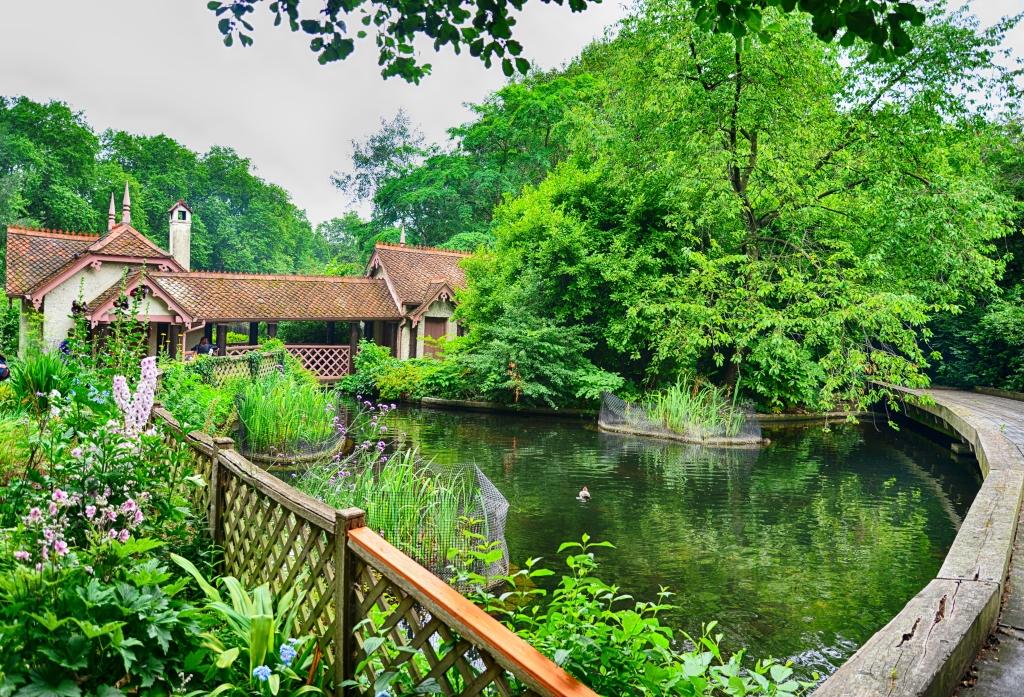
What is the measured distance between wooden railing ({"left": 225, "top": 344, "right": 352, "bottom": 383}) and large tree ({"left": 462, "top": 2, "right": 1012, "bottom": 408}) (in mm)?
8821

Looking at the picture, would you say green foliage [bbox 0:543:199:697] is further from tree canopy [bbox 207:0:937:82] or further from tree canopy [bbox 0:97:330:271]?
tree canopy [bbox 0:97:330:271]

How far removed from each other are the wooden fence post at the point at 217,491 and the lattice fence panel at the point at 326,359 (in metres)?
21.3

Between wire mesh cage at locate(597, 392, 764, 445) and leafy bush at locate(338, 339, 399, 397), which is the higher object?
leafy bush at locate(338, 339, 399, 397)

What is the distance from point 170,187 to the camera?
5012 cm

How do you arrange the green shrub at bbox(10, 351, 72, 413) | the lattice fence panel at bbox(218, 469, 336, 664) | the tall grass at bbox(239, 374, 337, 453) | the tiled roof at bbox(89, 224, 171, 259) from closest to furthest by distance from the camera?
the lattice fence panel at bbox(218, 469, 336, 664)
the green shrub at bbox(10, 351, 72, 413)
the tall grass at bbox(239, 374, 337, 453)
the tiled roof at bbox(89, 224, 171, 259)

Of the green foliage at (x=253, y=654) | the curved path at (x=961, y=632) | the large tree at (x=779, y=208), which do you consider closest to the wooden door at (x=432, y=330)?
the large tree at (x=779, y=208)

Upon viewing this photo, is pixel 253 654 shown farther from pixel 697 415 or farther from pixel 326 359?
pixel 326 359

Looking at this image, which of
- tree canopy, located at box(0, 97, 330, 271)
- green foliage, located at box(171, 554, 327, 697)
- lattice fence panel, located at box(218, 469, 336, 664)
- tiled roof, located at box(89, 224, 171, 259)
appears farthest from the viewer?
tree canopy, located at box(0, 97, 330, 271)

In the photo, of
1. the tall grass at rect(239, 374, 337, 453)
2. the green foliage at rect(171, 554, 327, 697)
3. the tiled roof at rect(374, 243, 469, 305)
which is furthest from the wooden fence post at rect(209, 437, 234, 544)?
the tiled roof at rect(374, 243, 469, 305)

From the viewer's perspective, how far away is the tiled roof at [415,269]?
89.2ft

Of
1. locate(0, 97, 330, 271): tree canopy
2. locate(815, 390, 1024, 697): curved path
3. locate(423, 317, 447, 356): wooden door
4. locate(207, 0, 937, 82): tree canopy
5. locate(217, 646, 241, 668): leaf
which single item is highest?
locate(0, 97, 330, 271): tree canopy

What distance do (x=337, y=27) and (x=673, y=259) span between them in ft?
53.6

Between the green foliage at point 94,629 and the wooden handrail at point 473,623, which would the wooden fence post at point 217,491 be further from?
the wooden handrail at point 473,623

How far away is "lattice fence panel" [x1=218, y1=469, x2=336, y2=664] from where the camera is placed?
2896mm
